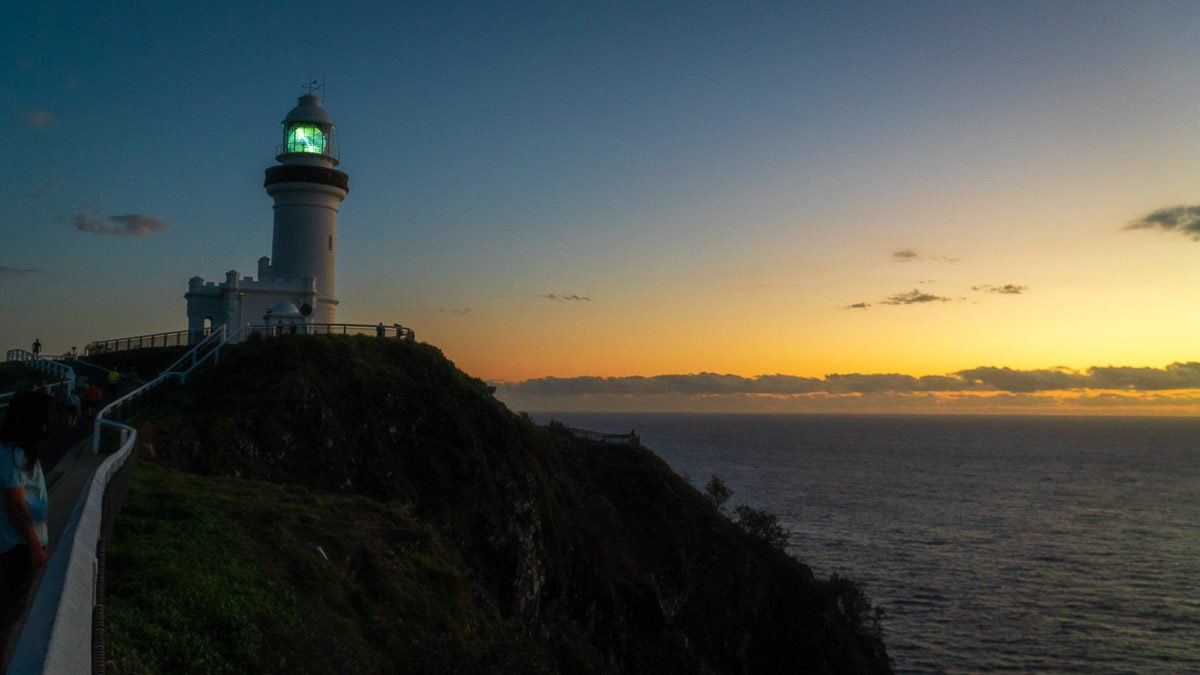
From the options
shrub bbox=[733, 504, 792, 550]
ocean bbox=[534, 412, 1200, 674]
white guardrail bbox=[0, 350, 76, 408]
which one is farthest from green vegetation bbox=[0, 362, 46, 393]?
ocean bbox=[534, 412, 1200, 674]

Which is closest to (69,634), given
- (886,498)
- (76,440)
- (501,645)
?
(501,645)

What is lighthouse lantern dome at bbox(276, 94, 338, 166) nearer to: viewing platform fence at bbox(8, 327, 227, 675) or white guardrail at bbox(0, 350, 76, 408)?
white guardrail at bbox(0, 350, 76, 408)

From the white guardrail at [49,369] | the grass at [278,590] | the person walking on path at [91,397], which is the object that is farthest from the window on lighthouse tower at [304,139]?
the grass at [278,590]

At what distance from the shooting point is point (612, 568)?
4047 centimetres

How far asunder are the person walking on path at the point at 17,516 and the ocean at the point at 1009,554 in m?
46.3

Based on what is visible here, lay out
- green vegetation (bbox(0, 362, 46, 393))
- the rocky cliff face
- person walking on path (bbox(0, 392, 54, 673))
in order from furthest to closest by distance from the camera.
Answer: green vegetation (bbox(0, 362, 46, 393)) < the rocky cliff face < person walking on path (bbox(0, 392, 54, 673))

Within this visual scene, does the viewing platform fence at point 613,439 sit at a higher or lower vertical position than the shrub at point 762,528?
higher

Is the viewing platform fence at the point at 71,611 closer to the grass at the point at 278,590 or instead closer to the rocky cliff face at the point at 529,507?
the grass at the point at 278,590

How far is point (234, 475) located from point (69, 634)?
842 inches

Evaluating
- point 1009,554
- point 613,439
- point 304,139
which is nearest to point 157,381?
point 304,139

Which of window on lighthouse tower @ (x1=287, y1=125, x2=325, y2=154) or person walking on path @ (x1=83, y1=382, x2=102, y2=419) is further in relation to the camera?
window on lighthouse tower @ (x1=287, y1=125, x2=325, y2=154)

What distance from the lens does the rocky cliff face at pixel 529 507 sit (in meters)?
27.9

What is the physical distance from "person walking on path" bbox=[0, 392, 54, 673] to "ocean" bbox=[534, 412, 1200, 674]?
152ft

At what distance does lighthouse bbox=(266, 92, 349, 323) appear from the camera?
44.5 metres
